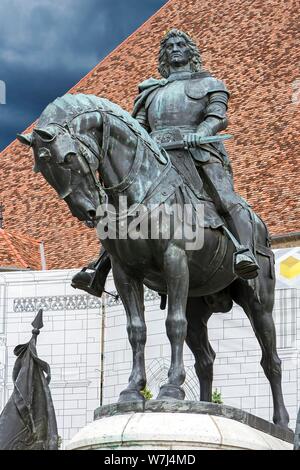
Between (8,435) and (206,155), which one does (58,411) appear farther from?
(206,155)

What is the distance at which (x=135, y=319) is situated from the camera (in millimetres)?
10359

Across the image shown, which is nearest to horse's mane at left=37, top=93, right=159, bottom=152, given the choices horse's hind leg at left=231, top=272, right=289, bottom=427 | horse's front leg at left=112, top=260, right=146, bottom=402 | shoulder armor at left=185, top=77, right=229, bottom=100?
shoulder armor at left=185, top=77, right=229, bottom=100

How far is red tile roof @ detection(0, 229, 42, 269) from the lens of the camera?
89.2 ft

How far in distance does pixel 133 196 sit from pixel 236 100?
2013cm

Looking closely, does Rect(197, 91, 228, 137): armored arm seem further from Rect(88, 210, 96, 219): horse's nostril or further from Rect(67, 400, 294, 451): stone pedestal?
Rect(67, 400, 294, 451): stone pedestal

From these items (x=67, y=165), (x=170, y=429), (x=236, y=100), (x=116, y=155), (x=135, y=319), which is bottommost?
(x=170, y=429)

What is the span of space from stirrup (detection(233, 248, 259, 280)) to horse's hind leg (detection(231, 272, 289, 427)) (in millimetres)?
533

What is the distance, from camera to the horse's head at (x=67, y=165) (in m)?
9.90

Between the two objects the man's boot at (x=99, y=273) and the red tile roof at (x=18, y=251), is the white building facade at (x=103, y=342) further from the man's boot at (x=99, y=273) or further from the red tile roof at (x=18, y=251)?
the man's boot at (x=99, y=273)

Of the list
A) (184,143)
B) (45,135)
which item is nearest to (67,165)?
(45,135)

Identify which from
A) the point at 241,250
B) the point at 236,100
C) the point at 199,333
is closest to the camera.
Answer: the point at 241,250

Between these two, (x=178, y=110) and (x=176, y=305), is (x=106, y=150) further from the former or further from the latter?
(x=176, y=305)
